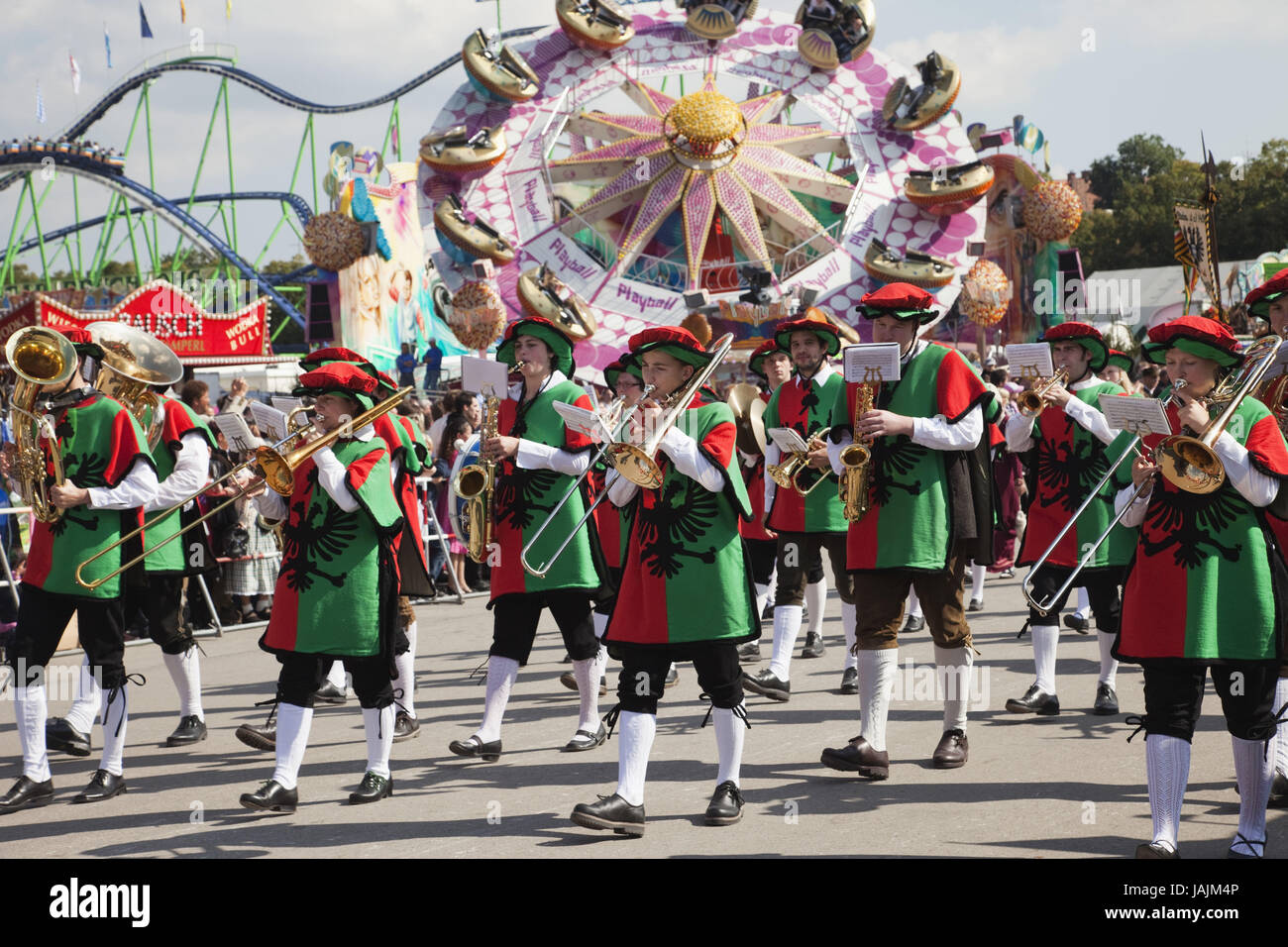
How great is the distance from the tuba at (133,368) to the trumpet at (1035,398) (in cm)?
418

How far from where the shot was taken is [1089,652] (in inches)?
381

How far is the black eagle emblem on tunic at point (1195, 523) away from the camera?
191 inches

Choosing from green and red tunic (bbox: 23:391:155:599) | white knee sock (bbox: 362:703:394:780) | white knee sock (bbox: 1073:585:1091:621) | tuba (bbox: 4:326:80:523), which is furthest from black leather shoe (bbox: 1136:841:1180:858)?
white knee sock (bbox: 1073:585:1091:621)

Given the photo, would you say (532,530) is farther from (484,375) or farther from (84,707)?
(84,707)

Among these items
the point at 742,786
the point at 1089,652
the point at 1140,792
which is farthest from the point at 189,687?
the point at 1089,652

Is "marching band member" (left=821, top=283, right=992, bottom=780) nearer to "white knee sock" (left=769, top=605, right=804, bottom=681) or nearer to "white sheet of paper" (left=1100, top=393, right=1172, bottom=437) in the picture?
"white sheet of paper" (left=1100, top=393, right=1172, bottom=437)

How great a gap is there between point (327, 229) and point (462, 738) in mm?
24103


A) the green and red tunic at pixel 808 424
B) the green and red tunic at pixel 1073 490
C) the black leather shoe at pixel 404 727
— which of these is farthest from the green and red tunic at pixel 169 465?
the green and red tunic at pixel 1073 490

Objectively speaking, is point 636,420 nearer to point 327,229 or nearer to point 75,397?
point 75,397

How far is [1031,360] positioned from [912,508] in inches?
44.4

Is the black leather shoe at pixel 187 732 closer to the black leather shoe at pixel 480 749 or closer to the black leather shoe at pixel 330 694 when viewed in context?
the black leather shoe at pixel 330 694

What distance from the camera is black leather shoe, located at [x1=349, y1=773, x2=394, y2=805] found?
6.26m

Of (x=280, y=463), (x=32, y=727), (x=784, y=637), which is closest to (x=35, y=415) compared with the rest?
(x=32, y=727)

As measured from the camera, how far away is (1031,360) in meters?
6.84
